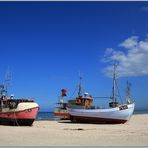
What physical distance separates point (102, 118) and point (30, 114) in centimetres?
1151

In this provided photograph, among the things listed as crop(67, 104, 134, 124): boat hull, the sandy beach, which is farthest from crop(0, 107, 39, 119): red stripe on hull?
crop(67, 104, 134, 124): boat hull

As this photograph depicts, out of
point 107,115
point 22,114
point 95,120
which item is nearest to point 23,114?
point 22,114

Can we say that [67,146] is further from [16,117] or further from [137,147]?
[16,117]

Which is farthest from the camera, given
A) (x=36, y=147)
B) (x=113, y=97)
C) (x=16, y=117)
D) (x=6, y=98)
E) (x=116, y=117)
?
(x=113, y=97)

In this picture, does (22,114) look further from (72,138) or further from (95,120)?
(72,138)

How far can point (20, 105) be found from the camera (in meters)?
36.9

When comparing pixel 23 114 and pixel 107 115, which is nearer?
pixel 23 114

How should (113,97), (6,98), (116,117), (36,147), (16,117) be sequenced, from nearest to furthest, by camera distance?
(36,147), (16,117), (6,98), (116,117), (113,97)

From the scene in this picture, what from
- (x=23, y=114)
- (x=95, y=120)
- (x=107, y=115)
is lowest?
(x=95, y=120)

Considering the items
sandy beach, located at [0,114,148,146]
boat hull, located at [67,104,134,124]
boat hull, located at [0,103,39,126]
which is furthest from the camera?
boat hull, located at [67,104,134,124]

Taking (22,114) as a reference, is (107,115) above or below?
below

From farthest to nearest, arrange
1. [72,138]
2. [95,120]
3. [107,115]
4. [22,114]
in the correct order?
[95,120] → [107,115] → [22,114] → [72,138]

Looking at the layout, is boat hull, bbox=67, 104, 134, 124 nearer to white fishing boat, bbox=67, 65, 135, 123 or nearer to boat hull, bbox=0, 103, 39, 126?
white fishing boat, bbox=67, 65, 135, 123

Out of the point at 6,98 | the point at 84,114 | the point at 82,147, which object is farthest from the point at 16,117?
the point at 82,147
